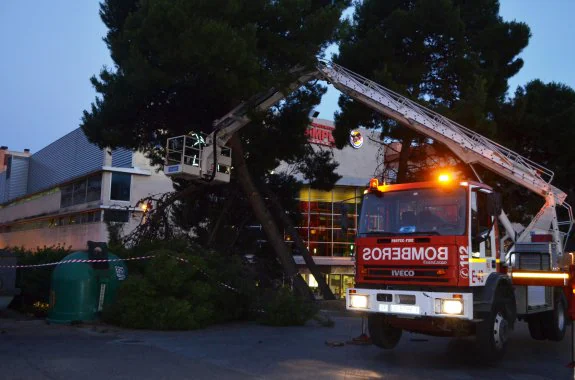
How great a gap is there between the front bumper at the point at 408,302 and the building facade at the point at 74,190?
64.8ft

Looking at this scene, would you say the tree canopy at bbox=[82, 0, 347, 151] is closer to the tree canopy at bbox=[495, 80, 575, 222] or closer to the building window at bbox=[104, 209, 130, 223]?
the tree canopy at bbox=[495, 80, 575, 222]

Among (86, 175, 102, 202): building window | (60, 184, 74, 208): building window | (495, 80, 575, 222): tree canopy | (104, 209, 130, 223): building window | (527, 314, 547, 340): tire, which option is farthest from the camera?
(60, 184, 74, 208): building window

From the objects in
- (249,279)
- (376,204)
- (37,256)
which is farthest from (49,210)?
(376,204)

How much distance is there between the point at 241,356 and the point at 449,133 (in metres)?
8.31

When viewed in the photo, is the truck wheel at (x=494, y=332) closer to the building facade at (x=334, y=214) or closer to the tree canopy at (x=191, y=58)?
the tree canopy at (x=191, y=58)

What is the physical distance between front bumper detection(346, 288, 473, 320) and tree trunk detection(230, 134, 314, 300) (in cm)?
1105

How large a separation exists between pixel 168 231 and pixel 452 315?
1430cm

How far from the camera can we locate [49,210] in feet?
154

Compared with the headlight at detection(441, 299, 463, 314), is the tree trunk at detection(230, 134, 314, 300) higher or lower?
higher

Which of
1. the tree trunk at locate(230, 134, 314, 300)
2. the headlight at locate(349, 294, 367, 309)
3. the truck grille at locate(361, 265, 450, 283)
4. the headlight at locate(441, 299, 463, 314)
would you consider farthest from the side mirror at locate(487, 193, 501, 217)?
the tree trunk at locate(230, 134, 314, 300)

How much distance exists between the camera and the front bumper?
8.38 meters

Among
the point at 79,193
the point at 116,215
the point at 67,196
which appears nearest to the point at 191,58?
the point at 116,215

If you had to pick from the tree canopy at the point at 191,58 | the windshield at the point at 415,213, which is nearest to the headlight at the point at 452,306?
the windshield at the point at 415,213

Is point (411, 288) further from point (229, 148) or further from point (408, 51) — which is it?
point (408, 51)
